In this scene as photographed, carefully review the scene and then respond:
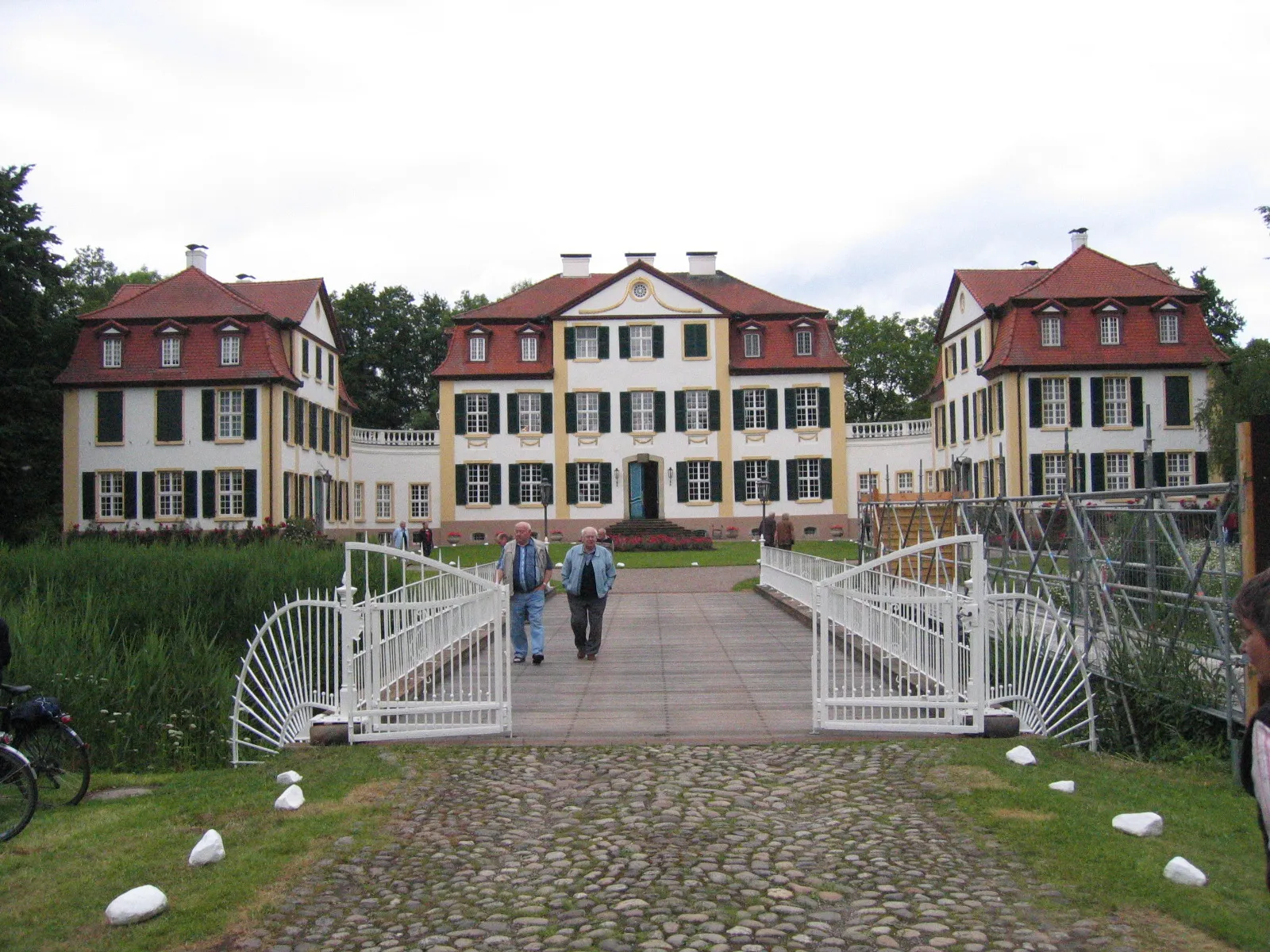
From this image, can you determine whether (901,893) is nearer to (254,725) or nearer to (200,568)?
(254,725)

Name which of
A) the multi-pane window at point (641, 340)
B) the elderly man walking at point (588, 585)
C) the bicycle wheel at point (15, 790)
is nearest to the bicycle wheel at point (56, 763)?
the bicycle wheel at point (15, 790)

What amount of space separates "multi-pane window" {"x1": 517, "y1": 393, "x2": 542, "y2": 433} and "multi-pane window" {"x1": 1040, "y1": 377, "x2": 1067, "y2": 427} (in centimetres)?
1992

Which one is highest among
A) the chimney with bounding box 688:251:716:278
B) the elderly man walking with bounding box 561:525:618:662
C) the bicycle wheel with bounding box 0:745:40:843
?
the chimney with bounding box 688:251:716:278

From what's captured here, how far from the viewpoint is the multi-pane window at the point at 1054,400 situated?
43.6 metres

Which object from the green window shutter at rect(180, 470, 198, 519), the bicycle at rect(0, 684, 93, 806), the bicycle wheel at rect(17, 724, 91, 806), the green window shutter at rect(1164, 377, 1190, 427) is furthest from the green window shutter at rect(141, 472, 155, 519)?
the bicycle at rect(0, 684, 93, 806)

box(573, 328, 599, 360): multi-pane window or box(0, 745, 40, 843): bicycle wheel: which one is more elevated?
box(573, 328, 599, 360): multi-pane window

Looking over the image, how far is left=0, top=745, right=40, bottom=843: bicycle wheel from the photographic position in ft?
20.6

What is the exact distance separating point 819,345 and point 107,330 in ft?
91.1

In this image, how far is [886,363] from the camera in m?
69.8

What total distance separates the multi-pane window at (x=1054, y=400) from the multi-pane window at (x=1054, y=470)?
117cm

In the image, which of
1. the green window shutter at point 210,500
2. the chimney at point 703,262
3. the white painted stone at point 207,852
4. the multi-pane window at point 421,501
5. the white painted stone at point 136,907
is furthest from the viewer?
the chimney at point 703,262

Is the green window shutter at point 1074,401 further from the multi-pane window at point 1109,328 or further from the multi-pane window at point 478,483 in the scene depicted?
the multi-pane window at point 478,483

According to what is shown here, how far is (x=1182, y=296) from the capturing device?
44156 mm

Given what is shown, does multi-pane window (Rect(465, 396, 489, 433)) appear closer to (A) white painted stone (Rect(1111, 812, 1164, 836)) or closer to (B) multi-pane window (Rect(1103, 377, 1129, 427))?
(B) multi-pane window (Rect(1103, 377, 1129, 427))
